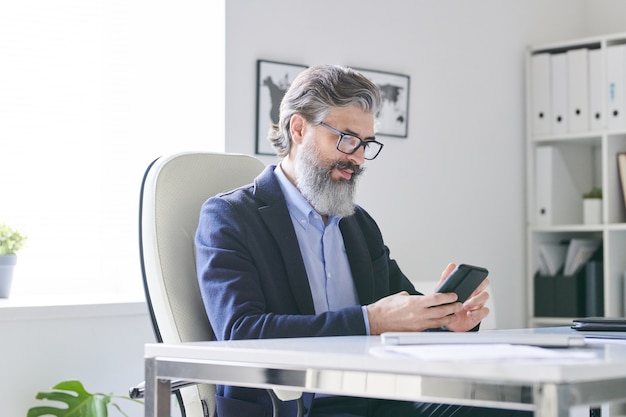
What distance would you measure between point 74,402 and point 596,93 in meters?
2.56

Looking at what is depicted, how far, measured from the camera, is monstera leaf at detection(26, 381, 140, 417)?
274 cm

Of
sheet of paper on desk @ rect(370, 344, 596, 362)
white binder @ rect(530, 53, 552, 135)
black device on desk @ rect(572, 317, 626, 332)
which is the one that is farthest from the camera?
white binder @ rect(530, 53, 552, 135)

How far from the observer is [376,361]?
45.8 inches

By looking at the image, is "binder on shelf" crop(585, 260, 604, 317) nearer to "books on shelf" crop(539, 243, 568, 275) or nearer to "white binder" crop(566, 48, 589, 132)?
"books on shelf" crop(539, 243, 568, 275)

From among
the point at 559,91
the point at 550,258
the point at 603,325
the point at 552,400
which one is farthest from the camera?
the point at 550,258

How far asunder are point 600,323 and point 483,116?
2.56 m

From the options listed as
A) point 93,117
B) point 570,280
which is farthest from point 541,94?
point 93,117

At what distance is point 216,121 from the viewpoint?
329 cm

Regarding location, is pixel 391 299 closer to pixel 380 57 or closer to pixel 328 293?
pixel 328 293

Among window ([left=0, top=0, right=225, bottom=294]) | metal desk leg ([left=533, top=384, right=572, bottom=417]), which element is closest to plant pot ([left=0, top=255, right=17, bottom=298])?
window ([left=0, top=0, right=225, bottom=294])

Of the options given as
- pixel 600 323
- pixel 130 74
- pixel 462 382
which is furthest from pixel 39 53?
pixel 462 382

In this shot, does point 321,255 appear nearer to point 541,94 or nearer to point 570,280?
point 570,280

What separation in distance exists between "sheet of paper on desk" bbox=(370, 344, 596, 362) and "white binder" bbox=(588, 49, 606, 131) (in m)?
2.97

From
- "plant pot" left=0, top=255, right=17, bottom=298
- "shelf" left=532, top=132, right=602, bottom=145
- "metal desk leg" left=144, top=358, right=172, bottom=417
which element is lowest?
"metal desk leg" left=144, top=358, right=172, bottom=417
